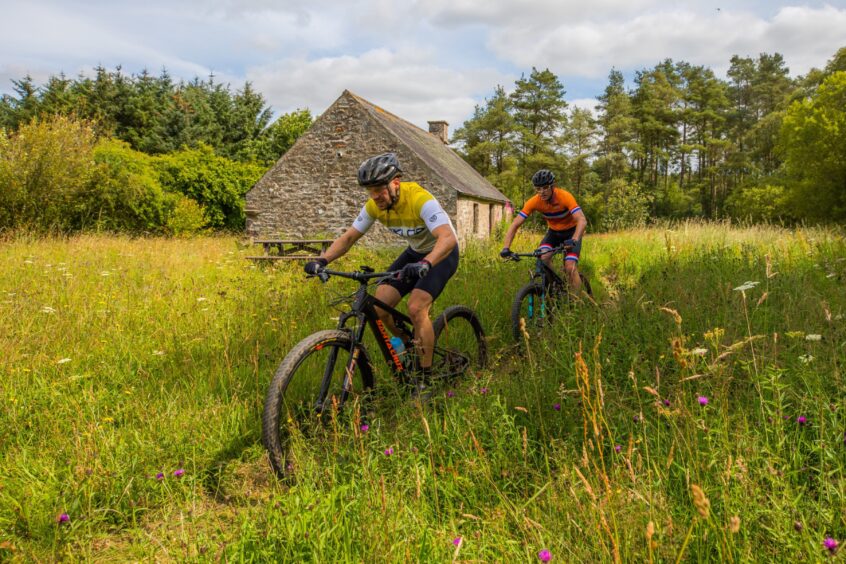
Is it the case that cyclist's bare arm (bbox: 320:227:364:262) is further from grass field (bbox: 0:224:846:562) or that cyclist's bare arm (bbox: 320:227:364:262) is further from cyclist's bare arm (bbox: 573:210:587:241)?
cyclist's bare arm (bbox: 573:210:587:241)

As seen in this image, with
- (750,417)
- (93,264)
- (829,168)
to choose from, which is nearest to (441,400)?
(750,417)

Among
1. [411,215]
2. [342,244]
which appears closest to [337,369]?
[342,244]

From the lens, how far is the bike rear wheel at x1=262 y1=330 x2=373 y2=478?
300 cm

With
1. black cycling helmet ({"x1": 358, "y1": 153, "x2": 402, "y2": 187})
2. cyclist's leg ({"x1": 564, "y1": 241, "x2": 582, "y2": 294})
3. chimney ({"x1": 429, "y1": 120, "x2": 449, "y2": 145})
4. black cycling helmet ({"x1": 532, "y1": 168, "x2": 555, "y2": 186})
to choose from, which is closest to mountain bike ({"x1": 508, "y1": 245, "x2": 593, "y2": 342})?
cyclist's leg ({"x1": 564, "y1": 241, "x2": 582, "y2": 294})

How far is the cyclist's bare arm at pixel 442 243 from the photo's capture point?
3.89 m

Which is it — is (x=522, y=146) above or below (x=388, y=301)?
above

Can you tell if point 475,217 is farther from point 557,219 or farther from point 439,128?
point 557,219

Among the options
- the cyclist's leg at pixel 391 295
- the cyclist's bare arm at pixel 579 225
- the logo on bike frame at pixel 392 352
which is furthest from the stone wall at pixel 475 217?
the logo on bike frame at pixel 392 352

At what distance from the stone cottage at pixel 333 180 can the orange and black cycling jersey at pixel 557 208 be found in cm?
1208

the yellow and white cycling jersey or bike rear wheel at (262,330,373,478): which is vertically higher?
the yellow and white cycling jersey

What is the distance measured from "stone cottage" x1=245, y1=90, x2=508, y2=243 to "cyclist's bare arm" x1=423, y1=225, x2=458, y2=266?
49.1 feet

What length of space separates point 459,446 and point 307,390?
150cm

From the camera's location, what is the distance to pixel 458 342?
17.1 feet

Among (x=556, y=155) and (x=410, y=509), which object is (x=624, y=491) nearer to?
(x=410, y=509)
